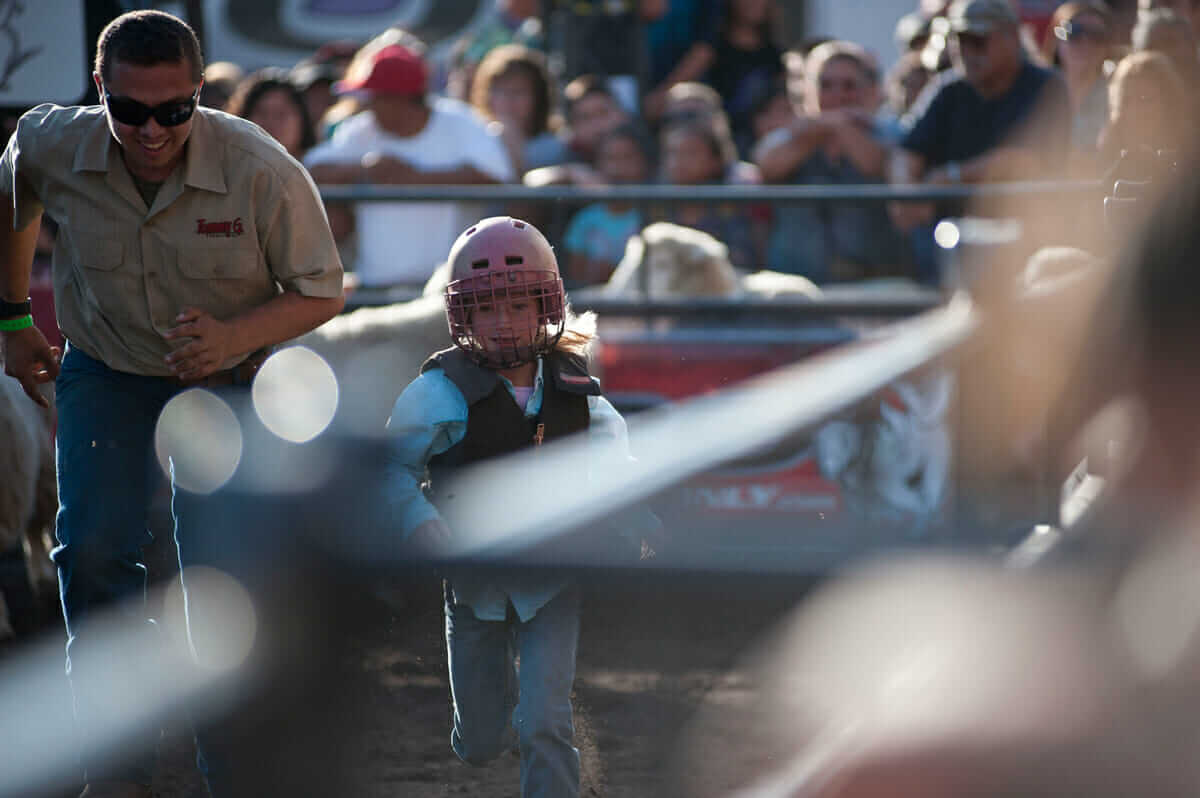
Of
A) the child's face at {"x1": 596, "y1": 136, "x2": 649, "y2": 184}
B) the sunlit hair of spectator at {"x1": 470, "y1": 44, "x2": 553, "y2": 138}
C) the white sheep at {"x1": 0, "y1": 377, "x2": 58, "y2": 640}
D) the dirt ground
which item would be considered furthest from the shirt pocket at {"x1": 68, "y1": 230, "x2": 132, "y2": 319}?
the sunlit hair of spectator at {"x1": 470, "y1": 44, "x2": 553, "y2": 138}

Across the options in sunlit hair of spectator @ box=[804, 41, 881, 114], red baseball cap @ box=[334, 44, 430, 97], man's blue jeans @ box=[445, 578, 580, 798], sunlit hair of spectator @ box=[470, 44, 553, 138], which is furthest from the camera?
sunlit hair of spectator @ box=[470, 44, 553, 138]

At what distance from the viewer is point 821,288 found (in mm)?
8039

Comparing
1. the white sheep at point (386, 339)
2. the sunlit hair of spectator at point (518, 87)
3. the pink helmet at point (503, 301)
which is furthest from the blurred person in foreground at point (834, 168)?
the pink helmet at point (503, 301)

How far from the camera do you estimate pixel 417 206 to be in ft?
25.6

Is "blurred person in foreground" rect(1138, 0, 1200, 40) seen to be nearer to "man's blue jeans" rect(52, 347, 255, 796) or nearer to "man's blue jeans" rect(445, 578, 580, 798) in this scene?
"man's blue jeans" rect(52, 347, 255, 796)

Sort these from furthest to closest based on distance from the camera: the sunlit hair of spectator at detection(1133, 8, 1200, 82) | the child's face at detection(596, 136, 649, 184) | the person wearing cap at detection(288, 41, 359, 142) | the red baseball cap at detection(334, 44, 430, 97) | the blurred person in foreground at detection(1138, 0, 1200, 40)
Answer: the person wearing cap at detection(288, 41, 359, 142), the child's face at detection(596, 136, 649, 184), the red baseball cap at detection(334, 44, 430, 97), the blurred person in foreground at detection(1138, 0, 1200, 40), the sunlit hair of spectator at detection(1133, 8, 1200, 82)

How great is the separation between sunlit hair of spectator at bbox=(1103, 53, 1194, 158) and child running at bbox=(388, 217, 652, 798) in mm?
1337

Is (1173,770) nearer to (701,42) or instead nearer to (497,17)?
(701,42)

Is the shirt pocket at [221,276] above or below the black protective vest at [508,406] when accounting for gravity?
above

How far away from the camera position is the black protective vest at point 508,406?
2441 mm

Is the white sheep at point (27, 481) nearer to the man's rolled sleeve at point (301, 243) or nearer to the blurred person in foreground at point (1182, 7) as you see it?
the man's rolled sleeve at point (301, 243)

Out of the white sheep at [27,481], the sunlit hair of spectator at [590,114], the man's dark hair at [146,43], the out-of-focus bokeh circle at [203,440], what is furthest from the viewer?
the sunlit hair of spectator at [590,114]

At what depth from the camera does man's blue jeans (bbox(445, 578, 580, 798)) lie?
150 centimetres

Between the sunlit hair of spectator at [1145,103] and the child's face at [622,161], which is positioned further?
the child's face at [622,161]
